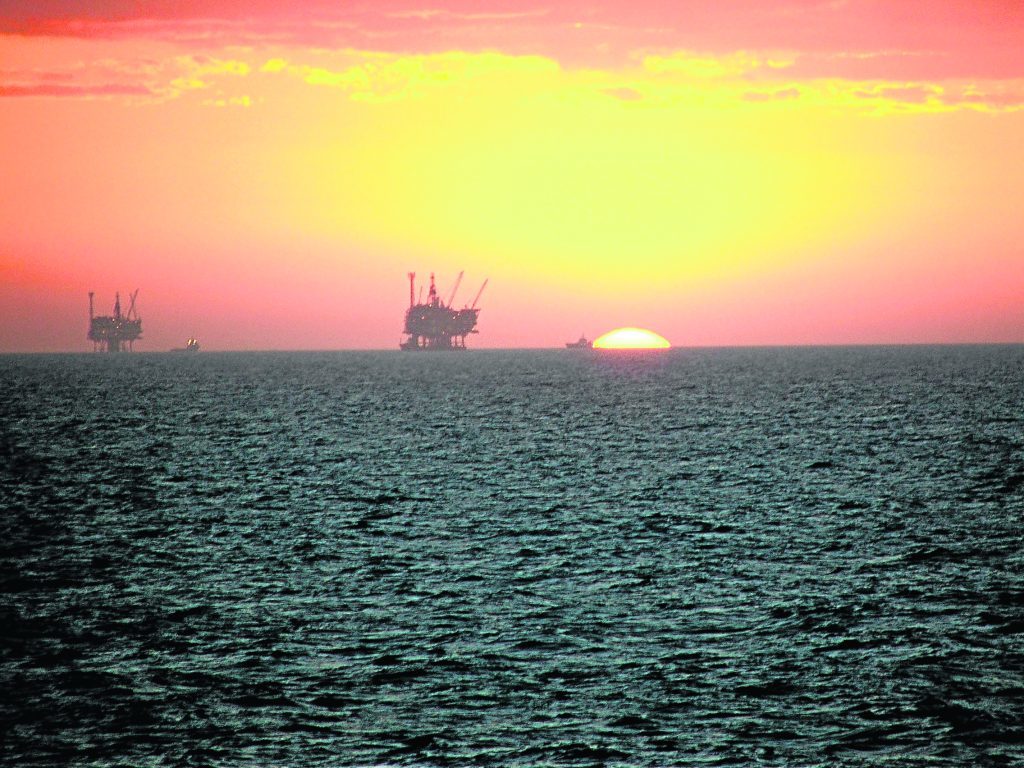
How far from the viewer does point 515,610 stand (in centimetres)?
2908

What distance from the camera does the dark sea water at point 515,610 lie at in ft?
65.8

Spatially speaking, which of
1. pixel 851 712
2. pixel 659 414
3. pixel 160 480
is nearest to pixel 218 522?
pixel 160 480

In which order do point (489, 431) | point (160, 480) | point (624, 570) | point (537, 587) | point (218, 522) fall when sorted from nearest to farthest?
point (537, 587)
point (624, 570)
point (218, 522)
point (160, 480)
point (489, 431)

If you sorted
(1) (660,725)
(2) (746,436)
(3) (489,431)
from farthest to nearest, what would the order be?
(3) (489,431), (2) (746,436), (1) (660,725)

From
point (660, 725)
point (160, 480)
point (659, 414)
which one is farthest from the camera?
point (659, 414)

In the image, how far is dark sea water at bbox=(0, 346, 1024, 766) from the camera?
20.1 meters

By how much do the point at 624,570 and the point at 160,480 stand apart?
3295cm

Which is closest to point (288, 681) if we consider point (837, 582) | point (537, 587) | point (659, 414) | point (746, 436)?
point (537, 587)

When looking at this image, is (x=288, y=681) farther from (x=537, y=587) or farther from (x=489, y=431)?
(x=489, y=431)

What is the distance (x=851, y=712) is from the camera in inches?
834

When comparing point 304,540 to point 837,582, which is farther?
point 304,540

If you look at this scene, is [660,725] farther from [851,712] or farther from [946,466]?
[946,466]

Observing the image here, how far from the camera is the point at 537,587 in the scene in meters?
32.0

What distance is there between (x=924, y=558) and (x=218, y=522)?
1019 inches
